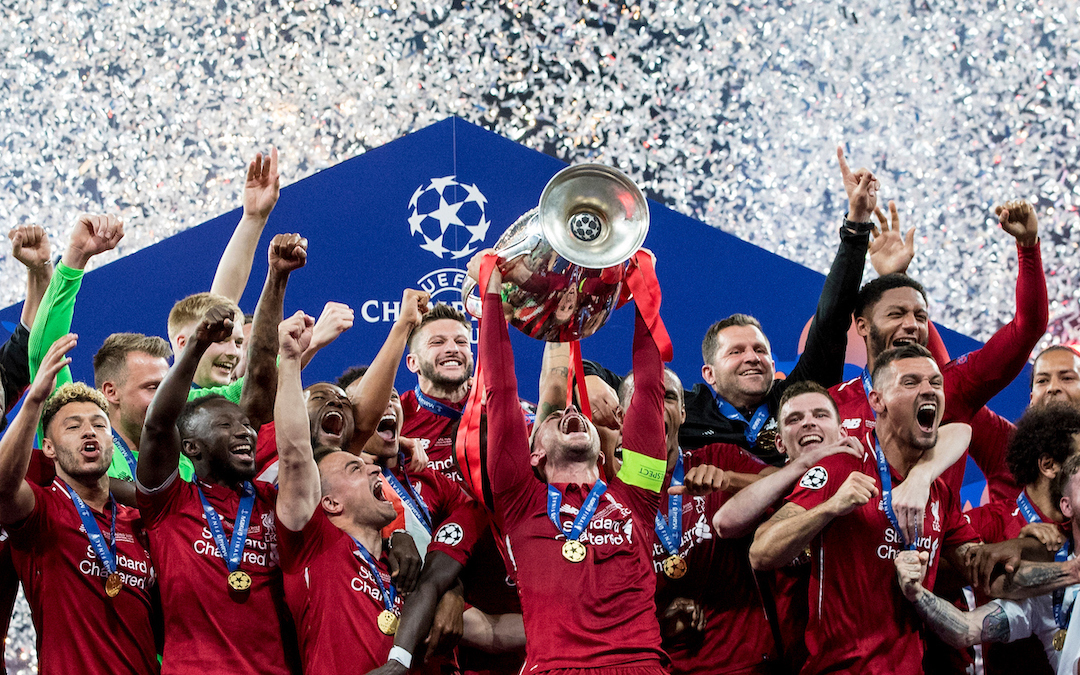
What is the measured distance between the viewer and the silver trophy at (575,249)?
104 inches

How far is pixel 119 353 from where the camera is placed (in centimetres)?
344

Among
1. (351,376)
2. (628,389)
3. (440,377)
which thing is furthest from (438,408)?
(628,389)

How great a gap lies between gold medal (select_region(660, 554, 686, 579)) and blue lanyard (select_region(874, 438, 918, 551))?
1.87 feet

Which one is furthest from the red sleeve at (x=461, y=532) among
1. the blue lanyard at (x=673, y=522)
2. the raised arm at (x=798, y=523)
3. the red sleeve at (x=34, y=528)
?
the red sleeve at (x=34, y=528)

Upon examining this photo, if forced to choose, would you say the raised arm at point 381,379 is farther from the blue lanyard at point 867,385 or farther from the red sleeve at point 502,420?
the blue lanyard at point 867,385

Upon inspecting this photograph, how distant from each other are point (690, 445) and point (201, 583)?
4.95 feet

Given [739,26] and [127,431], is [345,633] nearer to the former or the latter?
[127,431]

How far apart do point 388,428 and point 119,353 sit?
85cm

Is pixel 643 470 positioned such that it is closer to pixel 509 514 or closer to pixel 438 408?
pixel 509 514

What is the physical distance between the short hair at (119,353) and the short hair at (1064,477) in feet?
8.51

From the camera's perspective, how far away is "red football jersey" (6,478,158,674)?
9.26 ft

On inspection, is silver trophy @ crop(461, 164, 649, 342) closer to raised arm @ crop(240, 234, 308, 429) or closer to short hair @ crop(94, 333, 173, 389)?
raised arm @ crop(240, 234, 308, 429)

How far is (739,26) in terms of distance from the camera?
617 cm

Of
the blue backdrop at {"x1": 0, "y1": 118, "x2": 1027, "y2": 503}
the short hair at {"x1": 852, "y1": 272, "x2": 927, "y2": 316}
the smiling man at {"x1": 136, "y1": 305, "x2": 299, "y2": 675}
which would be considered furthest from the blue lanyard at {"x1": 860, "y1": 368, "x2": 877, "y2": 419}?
the smiling man at {"x1": 136, "y1": 305, "x2": 299, "y2": 675}
